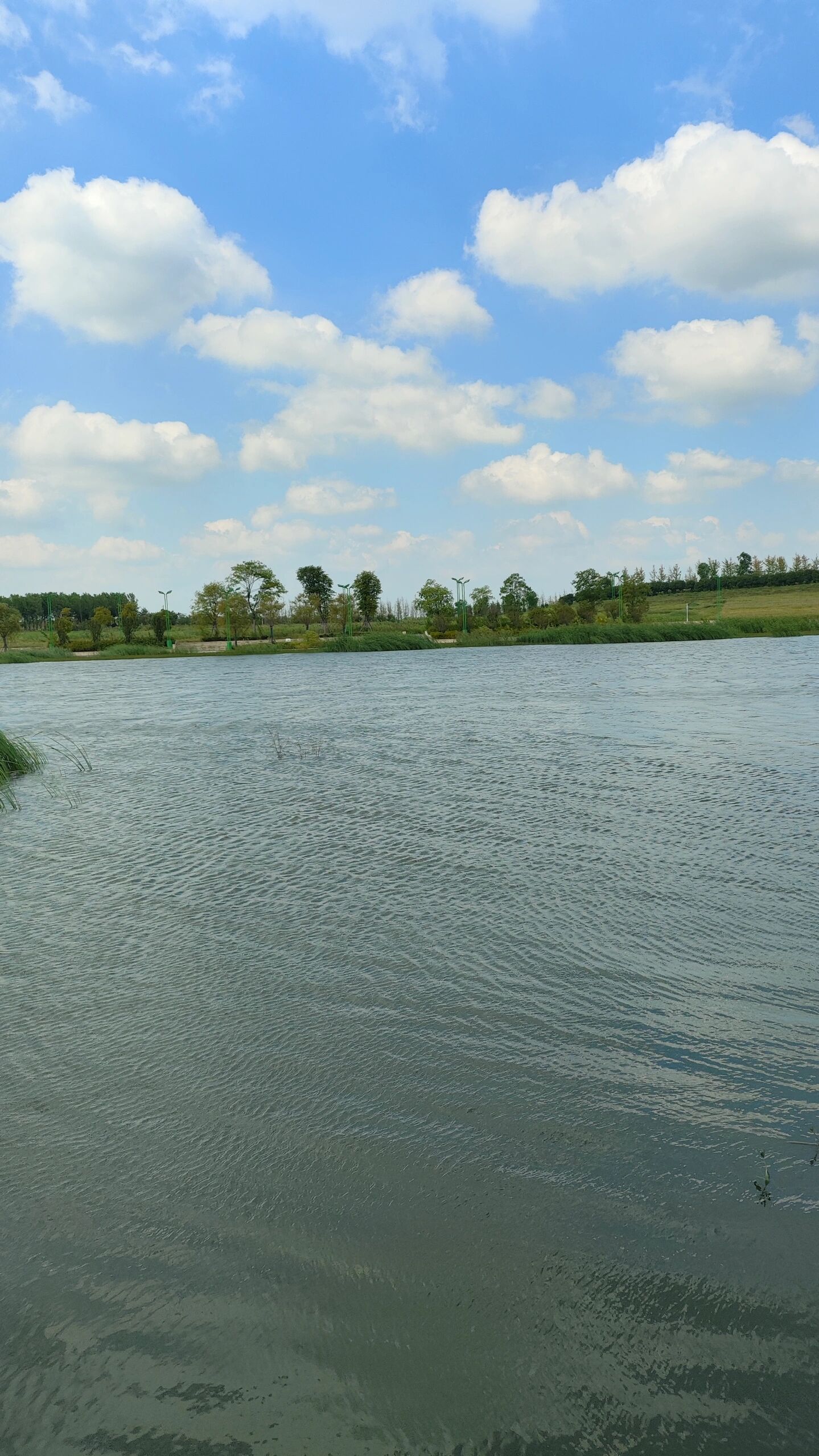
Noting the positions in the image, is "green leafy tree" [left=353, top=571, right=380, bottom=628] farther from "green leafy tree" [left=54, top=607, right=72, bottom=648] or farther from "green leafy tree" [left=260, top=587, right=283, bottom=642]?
"green leafy tree" [left=54, top=607, right=72, bottom=648]

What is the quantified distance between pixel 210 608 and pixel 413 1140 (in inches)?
3960

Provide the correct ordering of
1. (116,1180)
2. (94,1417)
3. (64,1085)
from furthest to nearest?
(64,1085)
(116,1180)
(94,1417)

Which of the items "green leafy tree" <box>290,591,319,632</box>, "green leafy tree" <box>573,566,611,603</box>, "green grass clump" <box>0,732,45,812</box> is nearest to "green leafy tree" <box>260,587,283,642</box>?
→ "green leafy tree" <box>290,591,319,632</box>

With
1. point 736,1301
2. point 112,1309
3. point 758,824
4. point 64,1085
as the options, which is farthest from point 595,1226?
point 758,824

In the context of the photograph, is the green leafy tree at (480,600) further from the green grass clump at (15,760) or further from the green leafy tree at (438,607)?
the green grass clump at (15,760)

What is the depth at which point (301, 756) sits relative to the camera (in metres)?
16.1

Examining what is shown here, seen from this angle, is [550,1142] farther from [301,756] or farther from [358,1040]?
[301,756]

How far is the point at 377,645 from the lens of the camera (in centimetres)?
8088

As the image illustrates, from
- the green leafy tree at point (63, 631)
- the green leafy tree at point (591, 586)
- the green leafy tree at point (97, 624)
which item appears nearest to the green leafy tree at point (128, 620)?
the green leafy tree at point (97, 624)

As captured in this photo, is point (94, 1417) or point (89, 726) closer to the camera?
point (94, 1417)

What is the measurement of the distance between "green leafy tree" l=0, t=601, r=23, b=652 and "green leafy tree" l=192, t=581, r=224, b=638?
18245 mm

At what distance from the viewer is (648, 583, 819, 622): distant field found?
106750 millimetres

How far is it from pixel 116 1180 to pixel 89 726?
20293mm

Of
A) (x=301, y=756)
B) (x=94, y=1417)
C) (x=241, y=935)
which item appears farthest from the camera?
(x=301, y=756)
